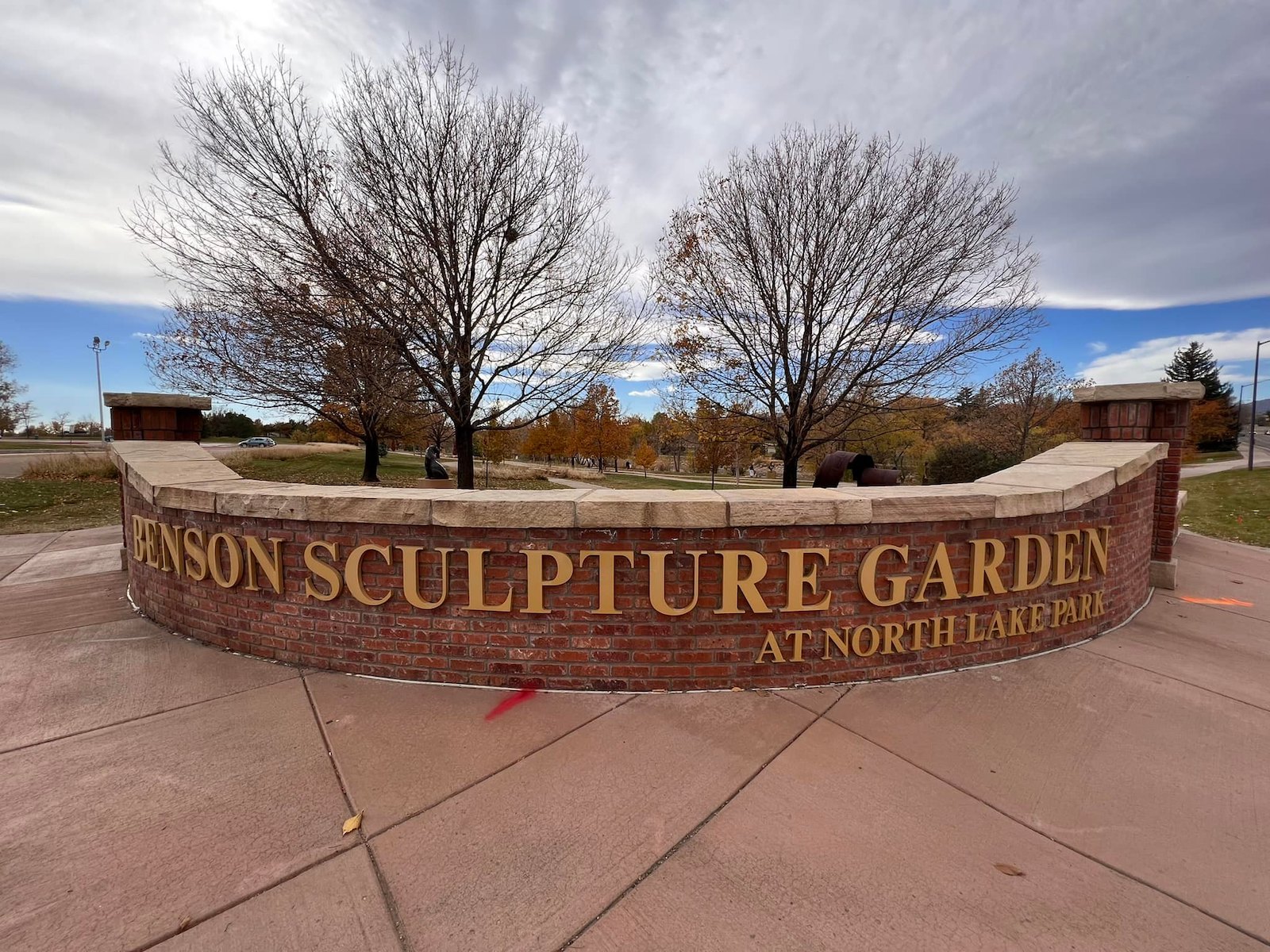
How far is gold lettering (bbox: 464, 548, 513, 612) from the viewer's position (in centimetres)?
304

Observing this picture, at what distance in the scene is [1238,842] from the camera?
1985 mm

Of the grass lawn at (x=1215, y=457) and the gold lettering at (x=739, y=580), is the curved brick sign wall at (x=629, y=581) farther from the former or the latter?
the grass lawn at (x=1215, y=457)

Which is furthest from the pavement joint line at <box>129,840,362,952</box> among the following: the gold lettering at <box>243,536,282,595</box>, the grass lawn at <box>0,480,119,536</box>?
the grass lawn at <box>0,480,119,536</box>

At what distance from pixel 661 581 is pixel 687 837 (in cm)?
126

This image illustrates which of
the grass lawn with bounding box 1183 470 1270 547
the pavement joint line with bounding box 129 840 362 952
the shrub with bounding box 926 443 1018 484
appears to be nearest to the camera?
the pavement joint line with bounding box 129 840 362 952

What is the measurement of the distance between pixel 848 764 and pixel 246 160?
963 cm

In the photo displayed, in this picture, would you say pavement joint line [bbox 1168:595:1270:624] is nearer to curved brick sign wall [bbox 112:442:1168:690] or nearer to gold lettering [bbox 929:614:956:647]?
curved brick sign wall [bbox 112:442:1168:690]

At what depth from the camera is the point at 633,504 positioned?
2973 mm

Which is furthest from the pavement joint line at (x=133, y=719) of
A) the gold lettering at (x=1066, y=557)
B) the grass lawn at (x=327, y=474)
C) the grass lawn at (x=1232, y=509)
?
the grass lawn at (x=1232, y=509)

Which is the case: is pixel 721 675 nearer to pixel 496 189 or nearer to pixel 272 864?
pixel 272 864

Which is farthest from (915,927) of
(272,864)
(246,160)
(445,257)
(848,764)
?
(246,160)

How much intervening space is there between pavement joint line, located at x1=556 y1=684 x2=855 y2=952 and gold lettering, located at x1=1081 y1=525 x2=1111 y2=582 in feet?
8.14

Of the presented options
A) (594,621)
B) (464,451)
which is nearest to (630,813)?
(594,621)

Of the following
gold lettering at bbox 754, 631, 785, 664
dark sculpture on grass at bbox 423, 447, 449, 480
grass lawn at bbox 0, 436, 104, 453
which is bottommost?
gold lettering at bbox 754, 631, 785, 664
